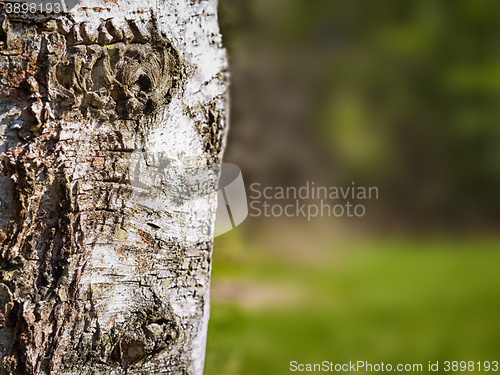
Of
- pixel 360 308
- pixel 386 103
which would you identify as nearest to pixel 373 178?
pixel 386 103

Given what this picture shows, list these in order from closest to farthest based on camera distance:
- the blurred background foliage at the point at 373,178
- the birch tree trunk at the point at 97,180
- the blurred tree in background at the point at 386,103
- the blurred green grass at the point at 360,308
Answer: the birch tree trunk at the point at 97,180, the blurred green grass at the point at 360,308, the blurred background foliage at the point at 373,178, the blurred tree in background at the point at 386,103

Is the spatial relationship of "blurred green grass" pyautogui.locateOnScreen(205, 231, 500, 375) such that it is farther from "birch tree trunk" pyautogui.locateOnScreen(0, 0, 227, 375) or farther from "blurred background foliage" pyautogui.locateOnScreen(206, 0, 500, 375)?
"birch tree trunk" pyautogui.locateOnScreen(0, 0, 227, 375)

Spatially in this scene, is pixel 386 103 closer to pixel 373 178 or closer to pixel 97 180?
pixel 373 178

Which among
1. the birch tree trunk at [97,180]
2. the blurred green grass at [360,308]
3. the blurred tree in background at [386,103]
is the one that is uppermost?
the blurred tree in background at [386,103]

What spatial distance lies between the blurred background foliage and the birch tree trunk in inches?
40.3

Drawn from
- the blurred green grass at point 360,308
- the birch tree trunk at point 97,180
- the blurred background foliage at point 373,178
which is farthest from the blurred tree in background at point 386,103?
the birch tree trunk at point 97,180

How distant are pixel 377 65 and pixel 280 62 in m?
0.59

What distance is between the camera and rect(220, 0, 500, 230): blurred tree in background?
82.7 inches

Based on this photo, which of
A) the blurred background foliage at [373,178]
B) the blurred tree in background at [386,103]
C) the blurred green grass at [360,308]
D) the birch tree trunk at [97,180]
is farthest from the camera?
the blurred tree in background at [386,103]

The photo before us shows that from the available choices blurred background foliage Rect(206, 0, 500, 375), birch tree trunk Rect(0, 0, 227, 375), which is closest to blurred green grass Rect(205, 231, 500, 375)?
blurred background foliage Rect(206, 0, 500, 375)

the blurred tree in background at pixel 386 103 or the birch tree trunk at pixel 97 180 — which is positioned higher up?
the blurred tree in background at pixel 386 103

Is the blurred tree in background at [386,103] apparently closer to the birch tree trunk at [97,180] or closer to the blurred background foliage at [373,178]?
the blurred background foliage at [373,178]

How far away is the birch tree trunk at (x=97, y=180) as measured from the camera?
1.04ft

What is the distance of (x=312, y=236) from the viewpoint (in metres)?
2.25
